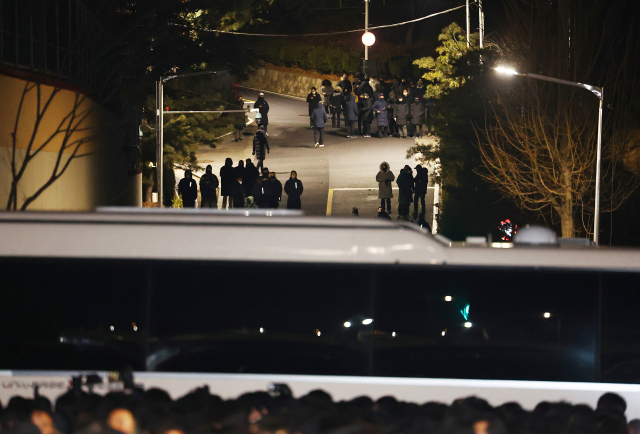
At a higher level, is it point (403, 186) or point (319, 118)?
point (319, 118)

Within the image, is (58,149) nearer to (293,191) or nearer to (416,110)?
(293,191)

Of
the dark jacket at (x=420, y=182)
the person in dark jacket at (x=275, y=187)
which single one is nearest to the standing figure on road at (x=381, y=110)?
the dark jacket at (x=420, y=182)

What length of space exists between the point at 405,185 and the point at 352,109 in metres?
15.2

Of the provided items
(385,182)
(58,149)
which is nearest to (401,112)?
(385,182)

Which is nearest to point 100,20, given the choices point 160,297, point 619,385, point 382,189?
point 382,189

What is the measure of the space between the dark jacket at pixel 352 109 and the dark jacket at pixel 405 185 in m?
13.5

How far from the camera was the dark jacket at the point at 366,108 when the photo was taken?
150ft

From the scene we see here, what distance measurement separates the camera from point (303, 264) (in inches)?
273

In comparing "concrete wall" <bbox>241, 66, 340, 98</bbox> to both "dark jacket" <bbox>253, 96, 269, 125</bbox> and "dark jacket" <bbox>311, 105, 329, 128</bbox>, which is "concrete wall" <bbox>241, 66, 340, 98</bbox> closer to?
"dark jacket" <bbox>253, 96, 269, 125</bbox>

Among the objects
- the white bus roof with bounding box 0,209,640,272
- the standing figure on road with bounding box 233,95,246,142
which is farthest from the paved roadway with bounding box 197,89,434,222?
the white bus roof with bounding box 0,209,640,272

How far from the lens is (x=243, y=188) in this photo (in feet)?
104

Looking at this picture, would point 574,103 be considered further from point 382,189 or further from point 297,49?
point 297,49

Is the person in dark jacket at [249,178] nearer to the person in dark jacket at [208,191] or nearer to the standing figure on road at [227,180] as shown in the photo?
the standing figure on road at [227,180]

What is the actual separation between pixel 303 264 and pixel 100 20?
21.2 metres
